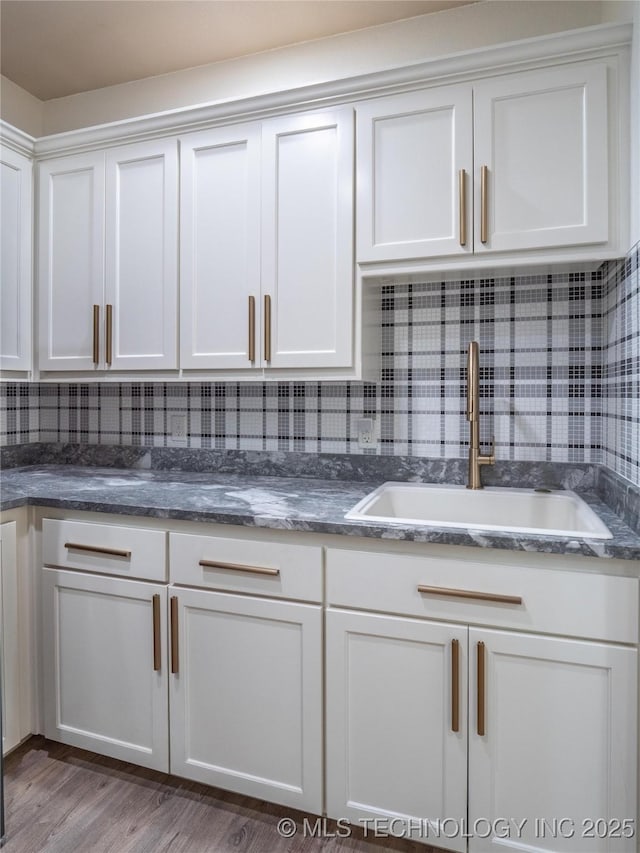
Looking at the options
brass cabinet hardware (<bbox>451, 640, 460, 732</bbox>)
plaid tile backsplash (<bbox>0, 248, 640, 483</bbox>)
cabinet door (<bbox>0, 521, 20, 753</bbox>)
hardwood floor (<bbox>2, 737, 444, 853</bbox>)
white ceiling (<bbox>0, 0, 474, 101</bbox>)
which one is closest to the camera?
brass cabinet hardware (<bbox>451, 640, 460, 732</bbox>)

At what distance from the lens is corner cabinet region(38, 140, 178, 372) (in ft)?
6.52

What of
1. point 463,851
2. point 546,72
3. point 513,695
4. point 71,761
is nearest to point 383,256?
point 546,72

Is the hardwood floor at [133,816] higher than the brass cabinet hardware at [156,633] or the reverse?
the reverse

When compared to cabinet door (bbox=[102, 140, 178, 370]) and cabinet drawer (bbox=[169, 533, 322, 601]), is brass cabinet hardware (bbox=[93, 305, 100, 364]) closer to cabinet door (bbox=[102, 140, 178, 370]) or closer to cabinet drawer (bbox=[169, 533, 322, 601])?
cabinet door (bbox=[102, 140, 178, 370])

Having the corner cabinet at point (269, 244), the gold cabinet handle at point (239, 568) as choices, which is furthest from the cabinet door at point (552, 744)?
the corner cabinet at point (269, 244)

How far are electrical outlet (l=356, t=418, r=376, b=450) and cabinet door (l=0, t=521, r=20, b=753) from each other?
122 cm

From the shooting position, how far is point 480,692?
129 cm

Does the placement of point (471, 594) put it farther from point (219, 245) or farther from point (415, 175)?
point (219, 245)

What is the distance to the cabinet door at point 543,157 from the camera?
4.90 feet

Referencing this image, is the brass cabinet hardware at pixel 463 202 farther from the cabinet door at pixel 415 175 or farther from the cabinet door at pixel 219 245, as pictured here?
the cabinet door at pixel 219 245

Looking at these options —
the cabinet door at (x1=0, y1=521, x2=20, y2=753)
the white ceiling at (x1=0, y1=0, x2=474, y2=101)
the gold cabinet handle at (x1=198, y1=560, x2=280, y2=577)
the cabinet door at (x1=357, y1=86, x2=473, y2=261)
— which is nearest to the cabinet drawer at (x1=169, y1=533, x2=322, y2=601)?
the gold cabinet handle at (x1=198, y1=560, x2=280, y2=577)

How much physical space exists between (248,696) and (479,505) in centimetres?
93

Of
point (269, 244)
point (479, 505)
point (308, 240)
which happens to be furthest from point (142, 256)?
point (479, 505)

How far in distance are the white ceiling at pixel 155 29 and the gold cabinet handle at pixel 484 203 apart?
0.82 metres
